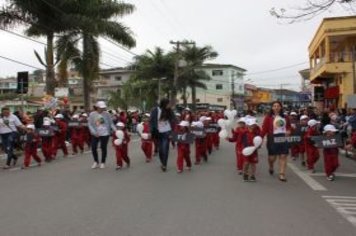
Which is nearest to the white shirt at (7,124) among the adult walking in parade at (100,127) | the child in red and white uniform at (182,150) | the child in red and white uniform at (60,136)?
the adult walking in parade at (100,127)

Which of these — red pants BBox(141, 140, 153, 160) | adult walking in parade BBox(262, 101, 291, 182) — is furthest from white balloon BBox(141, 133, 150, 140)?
adult walking in parade BBox(262, 101, 291, 182)

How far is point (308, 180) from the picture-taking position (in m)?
12.9

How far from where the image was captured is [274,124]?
42.1 feet

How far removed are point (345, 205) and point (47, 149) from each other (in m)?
10.7

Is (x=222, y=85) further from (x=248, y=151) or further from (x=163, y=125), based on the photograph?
(x=248, y=151)

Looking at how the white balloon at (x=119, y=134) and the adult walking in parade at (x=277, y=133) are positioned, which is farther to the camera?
the white balloon at (x=119, y=134)

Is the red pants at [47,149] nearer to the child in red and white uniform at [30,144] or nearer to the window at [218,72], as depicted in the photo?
the child in red and white uniform at [30,144]

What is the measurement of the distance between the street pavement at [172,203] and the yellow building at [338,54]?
24392 mm

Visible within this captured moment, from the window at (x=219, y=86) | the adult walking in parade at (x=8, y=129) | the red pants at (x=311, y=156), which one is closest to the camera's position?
the red pants at (x=311, y=156)

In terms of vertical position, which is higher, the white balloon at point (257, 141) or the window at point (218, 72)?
the window at point (218, 72)

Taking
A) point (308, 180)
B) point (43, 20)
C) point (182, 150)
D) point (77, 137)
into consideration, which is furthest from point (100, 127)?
point (43, 20)

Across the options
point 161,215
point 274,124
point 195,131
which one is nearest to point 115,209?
point 161,215

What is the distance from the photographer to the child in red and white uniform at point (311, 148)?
15.0 m

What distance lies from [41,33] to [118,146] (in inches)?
684
